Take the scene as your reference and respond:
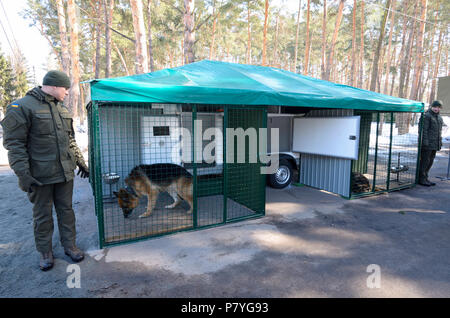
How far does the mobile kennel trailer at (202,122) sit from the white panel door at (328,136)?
554mm

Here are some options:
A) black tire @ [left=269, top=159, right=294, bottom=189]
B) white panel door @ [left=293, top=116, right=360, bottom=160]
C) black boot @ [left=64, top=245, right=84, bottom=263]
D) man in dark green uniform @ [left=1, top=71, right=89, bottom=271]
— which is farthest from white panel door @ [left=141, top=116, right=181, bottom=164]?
white panel door @ [left=293, top=116, right=360, bottom=160]

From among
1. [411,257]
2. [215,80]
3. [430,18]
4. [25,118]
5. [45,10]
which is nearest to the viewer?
[25,118]

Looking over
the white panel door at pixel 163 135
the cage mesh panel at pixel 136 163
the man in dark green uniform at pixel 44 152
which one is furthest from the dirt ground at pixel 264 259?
the white panel door at pixel 163 135

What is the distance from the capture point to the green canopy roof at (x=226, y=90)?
3.61 meters

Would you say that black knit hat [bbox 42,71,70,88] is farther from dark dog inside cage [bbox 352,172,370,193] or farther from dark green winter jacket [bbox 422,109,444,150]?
dark green winter jacket [bbox 422,109,444,150]

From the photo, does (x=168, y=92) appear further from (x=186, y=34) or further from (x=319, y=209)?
(x=186, y=34)

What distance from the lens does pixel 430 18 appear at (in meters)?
21.8

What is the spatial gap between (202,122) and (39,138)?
3502 millimetres

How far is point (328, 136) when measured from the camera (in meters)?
6.45

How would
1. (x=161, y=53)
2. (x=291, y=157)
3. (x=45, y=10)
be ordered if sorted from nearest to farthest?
(x=291, y=157), (x=45, y=10), (x=161, y=53)

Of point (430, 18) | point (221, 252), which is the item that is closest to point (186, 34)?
point (221, 252)

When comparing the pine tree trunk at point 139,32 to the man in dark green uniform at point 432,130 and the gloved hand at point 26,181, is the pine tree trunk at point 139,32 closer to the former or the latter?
the gloved hand at point 26,181

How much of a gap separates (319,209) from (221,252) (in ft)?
9.03

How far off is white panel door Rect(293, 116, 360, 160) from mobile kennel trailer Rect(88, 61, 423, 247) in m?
0.55
